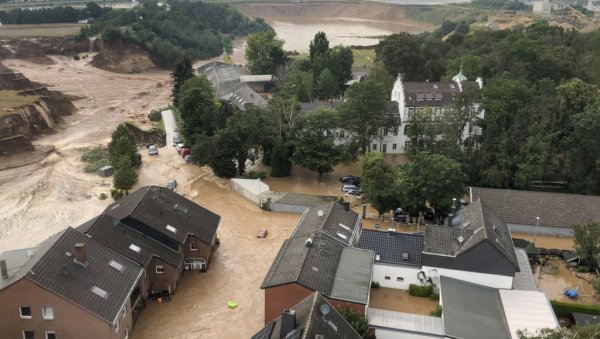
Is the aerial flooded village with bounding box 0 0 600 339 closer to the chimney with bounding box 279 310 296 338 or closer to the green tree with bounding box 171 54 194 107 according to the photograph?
the chimney with bounding box 279 310 296 338

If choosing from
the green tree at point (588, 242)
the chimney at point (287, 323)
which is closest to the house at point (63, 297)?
the chimney at point (287, 323)

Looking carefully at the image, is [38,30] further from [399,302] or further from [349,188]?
[399,302]

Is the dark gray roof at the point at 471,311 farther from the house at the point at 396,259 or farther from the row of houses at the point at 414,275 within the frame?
the house at the point at 396,259

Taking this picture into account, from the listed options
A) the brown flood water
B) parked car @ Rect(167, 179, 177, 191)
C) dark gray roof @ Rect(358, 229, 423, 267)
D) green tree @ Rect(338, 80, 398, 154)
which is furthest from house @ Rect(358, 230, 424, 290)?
parked car @ Rect(167, 179, 177, 191)

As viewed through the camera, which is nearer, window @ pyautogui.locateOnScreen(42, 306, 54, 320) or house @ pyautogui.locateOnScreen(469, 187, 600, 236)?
window @ pyautogui.locateOnScreen(42, 306, 54, 320)

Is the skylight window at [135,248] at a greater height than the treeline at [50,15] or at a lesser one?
lesser

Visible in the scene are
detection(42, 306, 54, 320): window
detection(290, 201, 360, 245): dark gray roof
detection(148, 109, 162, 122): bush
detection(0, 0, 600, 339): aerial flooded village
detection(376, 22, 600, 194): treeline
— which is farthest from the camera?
detection(148, 109, 162, 122): bush

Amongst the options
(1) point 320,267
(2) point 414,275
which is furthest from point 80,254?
(2) point 414,275
